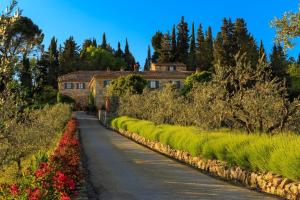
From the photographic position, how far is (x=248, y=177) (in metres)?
12.7

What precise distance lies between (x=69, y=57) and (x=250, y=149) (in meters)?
100

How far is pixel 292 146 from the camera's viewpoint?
11.2m

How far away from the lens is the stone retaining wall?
10703mm

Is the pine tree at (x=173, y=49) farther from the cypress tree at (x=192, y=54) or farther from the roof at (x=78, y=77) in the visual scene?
the roof at (x=78, y=77)

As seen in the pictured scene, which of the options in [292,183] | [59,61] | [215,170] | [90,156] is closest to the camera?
[292,183]

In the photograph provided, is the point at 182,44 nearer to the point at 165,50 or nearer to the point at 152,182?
the point at 165,50

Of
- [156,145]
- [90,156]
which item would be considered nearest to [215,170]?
[90,156]

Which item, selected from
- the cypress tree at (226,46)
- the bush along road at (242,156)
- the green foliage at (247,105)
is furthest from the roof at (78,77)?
the bush along road at (242,156)

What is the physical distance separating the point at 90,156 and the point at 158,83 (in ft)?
209

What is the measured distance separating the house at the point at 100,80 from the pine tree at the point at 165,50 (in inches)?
216

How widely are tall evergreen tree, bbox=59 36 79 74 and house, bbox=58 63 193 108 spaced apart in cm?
879

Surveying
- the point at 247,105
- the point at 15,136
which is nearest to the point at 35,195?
the point at 15,136

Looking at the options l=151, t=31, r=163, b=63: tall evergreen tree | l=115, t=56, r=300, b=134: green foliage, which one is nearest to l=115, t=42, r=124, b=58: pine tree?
l=151, t=31, r=163, b=63: tall evergreen tree

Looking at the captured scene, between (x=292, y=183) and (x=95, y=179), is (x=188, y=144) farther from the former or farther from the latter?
(x=292, y=183)
